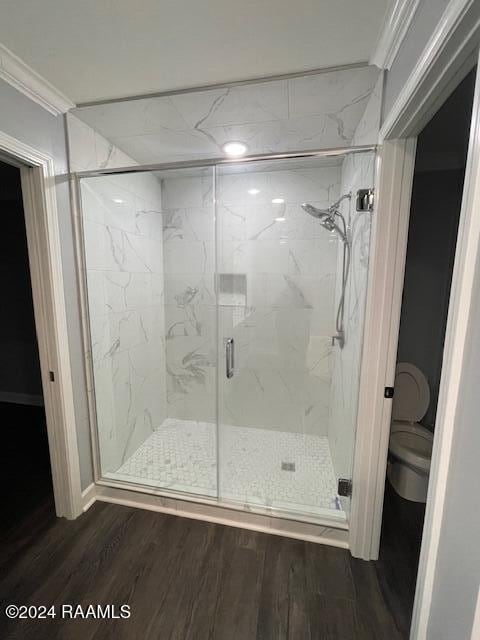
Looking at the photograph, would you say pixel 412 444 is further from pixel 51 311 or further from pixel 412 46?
pixel 51 311

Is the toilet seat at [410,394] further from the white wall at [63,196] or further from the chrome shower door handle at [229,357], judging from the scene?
the white wall at [63,196]

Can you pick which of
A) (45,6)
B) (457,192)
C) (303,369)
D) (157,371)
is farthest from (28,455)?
(457,192)

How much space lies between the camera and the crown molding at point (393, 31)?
0.92m

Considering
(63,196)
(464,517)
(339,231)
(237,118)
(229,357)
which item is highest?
(237,118)

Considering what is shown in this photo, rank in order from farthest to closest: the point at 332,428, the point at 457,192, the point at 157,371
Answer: the point at 157,371 → the point at 332,428 → the point at 457,192

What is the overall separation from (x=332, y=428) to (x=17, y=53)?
9.49 ft

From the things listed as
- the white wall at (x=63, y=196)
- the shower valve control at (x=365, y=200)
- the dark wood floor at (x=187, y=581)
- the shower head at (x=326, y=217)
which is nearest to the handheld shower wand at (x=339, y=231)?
the shower head at (x=326, y=217)

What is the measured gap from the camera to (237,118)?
1.57 meters

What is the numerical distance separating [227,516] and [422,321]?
2.00 meters

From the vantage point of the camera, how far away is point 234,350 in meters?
2.47

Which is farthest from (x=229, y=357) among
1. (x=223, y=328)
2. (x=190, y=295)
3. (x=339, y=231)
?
(x=339, y=231)

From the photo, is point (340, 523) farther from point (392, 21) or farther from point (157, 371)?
point (392, 21)

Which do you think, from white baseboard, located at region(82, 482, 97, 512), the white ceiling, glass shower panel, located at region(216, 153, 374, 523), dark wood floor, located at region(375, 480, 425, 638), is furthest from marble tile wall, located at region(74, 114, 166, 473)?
dark wood floor, located at region(375, 480, 425, 638)

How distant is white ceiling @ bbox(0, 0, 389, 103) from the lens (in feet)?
3.31
